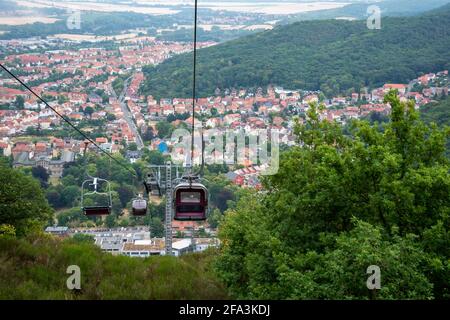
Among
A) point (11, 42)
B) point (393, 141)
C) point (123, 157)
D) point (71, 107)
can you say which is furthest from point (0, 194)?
point (11, 42)

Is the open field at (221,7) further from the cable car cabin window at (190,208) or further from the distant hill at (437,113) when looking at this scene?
the cable car cabin window at (190,208)

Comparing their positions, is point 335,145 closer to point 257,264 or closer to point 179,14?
point 257,264

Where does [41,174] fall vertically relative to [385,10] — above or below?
below

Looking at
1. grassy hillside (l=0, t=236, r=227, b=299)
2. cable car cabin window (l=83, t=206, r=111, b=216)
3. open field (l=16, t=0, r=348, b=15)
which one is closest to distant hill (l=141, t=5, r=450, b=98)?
open field (l=16, t=0, r=348, b=15)

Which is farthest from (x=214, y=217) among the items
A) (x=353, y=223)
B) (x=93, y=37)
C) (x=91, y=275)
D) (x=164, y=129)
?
(x=93, y=37)

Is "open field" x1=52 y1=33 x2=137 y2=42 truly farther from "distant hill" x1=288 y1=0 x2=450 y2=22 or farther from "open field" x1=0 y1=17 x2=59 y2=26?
"distant hill" x1=288 y1=0 x2=450 y2=22

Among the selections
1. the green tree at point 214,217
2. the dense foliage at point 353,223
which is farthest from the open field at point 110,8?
the dense foliage at point 353,223

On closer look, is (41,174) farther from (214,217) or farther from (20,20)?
(20,20)
